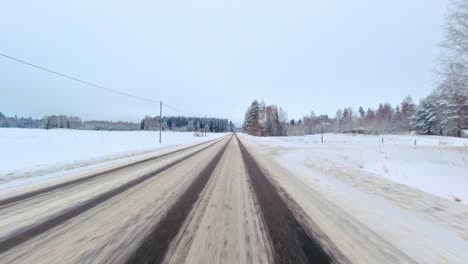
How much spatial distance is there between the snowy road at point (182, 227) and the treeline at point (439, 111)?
14199mm

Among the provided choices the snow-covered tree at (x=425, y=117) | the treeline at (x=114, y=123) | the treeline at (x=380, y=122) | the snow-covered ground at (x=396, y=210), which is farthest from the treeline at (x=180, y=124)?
the snow-covered ground at (x=396, y=210)

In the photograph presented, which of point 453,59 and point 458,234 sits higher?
point 453,59

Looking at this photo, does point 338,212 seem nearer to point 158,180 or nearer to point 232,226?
point 232,226

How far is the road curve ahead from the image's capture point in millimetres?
2611

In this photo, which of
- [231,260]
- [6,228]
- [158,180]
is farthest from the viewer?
[158,180]

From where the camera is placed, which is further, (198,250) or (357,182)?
(357,182)

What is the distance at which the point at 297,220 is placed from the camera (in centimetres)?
383

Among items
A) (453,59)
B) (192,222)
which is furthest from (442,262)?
(453,59)

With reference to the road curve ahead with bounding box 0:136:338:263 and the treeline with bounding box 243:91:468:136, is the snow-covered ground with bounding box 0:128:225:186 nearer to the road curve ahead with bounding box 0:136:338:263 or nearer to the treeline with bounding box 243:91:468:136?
the road curve ahead with bounding box 0:136:338:263

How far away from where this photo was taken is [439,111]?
5131 centimetres

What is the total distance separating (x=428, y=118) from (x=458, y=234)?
243ft

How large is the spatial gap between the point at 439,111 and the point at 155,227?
66.1 metres

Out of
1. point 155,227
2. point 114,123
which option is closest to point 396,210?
point 155,227

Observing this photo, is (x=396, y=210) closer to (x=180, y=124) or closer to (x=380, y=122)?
(x=380, y=122)
